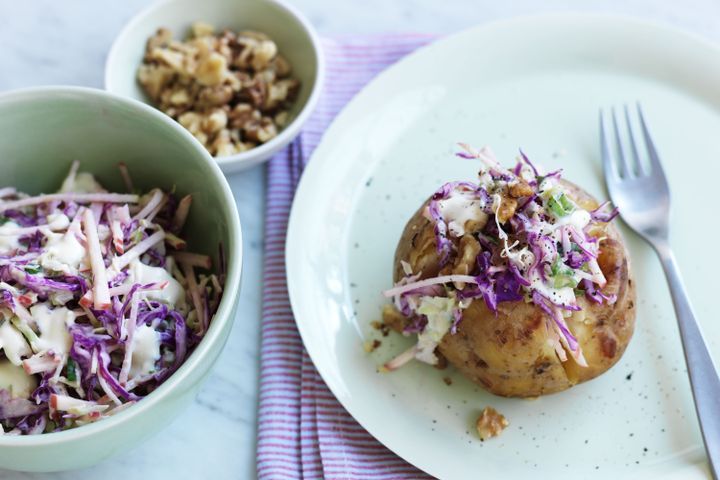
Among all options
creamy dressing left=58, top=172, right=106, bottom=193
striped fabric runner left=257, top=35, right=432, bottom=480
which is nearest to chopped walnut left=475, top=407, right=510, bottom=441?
striped fabric runner left=257, top=35, right=432, bottom=480

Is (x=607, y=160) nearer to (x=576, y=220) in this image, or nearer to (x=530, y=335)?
(x=576, y=220)

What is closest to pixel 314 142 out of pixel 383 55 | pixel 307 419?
pixel 383 55

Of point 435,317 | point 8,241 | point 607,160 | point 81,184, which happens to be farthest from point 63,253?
point 607,160

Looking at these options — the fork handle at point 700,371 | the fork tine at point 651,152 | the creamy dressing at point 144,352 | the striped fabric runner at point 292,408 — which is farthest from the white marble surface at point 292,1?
the fork handle at point 700,371

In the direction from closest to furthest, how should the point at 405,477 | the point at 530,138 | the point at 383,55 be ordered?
the point at 405,477 < the point at 530,138 < the point at 383,55

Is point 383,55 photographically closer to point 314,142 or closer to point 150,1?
point 314,142

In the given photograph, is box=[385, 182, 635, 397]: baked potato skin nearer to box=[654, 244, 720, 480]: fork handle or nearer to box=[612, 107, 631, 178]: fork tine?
box=[654, 244, 720, 480]: fork handle
